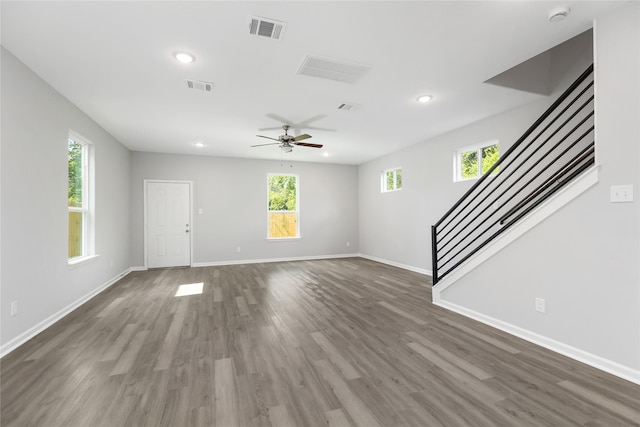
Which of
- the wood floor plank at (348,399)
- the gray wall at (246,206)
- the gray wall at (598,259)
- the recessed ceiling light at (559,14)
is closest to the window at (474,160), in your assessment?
the gray wall at (598,259)

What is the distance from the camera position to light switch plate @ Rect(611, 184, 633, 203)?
2090mm

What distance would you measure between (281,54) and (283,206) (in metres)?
5.39

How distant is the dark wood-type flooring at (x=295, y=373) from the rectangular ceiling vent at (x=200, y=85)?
2.72 m

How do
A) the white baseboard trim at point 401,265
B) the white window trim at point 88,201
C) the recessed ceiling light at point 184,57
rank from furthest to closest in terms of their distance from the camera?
the white baseboard trim at point 401,265 < the white window trim at point 88,201 < the recessed ceiling light at point 184,57

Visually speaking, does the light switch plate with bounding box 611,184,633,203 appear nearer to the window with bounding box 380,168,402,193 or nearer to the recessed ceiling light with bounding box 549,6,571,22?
the recessed ceiling light with bounding box 549,6,571,22

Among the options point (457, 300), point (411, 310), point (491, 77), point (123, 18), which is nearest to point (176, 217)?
point (123, 18)

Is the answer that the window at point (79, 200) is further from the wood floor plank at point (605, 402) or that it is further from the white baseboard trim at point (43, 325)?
the wood floor plank at point (605, 402)

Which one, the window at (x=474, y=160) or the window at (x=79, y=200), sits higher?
the window at (x=474, y=160)

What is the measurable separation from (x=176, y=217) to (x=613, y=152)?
7320 millimetres

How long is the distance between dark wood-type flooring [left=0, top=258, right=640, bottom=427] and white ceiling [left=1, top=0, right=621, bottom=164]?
2.71 m

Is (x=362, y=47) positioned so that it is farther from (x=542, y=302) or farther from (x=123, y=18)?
(x=542, y=302)

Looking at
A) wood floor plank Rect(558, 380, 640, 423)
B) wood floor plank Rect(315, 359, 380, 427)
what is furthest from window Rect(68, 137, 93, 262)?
wood floor plank Rect(558, 380, 640, 423)

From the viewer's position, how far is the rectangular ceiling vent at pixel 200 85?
10.8ft

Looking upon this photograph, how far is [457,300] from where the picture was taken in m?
3.55
